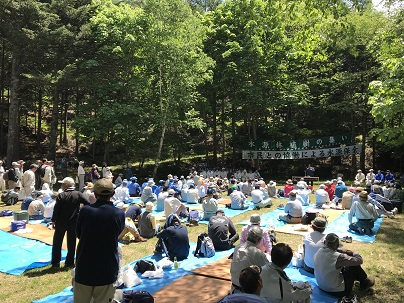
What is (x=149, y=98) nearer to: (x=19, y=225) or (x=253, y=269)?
(x=19, y=225)

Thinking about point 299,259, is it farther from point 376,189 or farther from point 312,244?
point 376,189

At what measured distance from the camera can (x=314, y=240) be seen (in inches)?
231

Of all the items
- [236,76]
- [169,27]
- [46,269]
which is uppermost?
[169,27]

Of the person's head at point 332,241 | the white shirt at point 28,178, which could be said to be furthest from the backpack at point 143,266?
the white shirt at point 28,178

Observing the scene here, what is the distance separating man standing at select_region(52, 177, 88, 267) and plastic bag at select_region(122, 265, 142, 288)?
146cm

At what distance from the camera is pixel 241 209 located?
1251 centimetres

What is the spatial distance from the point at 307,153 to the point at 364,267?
17.6 metres

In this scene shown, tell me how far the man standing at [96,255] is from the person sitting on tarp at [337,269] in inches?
124

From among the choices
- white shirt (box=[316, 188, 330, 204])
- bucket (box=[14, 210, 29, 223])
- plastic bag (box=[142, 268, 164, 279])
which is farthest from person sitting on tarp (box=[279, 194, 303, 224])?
bucket (box=[14, 210, 29, 223])

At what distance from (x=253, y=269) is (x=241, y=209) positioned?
953 cm

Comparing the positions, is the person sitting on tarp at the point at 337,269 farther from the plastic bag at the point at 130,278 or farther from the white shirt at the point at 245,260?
the plastic bag at the point at 130,278

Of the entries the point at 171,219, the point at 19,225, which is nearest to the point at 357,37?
the point at 171,219

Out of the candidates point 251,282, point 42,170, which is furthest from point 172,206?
point 251,282

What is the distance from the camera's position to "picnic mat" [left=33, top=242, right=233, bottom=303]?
5146 millimetres
